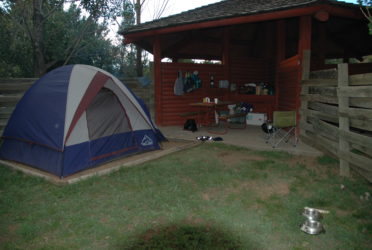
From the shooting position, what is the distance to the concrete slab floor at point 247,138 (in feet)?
19.1

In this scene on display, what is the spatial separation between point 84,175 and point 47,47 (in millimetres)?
10122

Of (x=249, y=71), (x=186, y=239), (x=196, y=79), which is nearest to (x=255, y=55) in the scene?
(x=249, y=71)

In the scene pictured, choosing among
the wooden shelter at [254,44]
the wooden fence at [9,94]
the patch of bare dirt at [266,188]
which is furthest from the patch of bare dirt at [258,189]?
the wooden fence at [9,94]

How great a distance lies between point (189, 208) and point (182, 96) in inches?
234

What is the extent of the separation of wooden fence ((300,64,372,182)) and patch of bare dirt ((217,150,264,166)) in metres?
1.27

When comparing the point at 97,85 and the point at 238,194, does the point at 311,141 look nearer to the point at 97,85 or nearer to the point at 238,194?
the point at 238,194

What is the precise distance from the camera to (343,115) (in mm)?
4383

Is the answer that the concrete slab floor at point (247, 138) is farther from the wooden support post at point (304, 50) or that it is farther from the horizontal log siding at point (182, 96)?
the wooden support post at point (304, 50)

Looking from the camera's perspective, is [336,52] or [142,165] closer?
[142,165]

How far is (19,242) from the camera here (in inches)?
112

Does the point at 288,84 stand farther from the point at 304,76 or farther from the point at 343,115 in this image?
the point at 343,115

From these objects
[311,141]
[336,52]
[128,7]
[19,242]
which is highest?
[128,7]

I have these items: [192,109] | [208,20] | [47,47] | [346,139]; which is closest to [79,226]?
[346,139]

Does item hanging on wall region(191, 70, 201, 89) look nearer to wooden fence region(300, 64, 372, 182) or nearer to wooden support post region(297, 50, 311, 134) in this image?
wooden support post region(297, 50, 311, 134)
